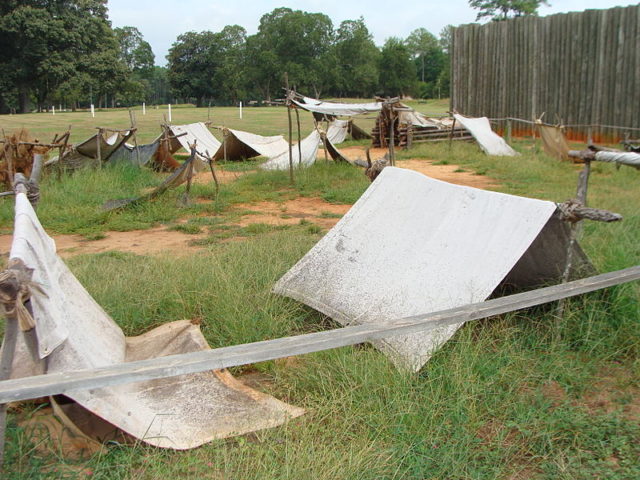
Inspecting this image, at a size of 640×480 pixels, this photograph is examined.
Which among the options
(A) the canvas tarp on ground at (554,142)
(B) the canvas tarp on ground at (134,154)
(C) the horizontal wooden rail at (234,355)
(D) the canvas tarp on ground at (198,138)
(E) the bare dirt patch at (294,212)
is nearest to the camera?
(C) the horizontal wooden rail at (234,355)

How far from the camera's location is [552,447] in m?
2.40

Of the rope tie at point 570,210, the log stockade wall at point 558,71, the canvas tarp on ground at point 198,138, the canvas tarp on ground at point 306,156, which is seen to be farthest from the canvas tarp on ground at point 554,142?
A: the rope tie at point 570,210

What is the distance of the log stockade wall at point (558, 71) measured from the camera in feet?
41.3

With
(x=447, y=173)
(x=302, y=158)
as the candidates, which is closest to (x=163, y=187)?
(x=302, y=158)

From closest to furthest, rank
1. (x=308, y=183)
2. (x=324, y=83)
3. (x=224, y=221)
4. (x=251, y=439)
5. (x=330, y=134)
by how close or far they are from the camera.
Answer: (x=251, y=439), (x=224, y=221), (x=308, y=183), (x=330, y=134), (x=324, y=83)

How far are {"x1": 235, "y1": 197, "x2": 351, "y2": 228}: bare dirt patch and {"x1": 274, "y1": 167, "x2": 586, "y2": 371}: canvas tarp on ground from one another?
3075 millimetres

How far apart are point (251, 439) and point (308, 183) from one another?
25.3ft

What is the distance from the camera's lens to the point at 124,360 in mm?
2988

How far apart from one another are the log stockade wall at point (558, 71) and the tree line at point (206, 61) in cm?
2914

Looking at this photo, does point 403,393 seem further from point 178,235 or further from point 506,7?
point 506,7

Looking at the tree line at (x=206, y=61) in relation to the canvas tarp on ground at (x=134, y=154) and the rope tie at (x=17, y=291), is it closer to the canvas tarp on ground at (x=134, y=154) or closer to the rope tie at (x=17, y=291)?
the canvas tarp on ground at (x=134, y=154)

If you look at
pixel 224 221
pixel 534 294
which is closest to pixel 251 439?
pixel 534 294

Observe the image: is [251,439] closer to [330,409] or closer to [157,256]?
[330,409]

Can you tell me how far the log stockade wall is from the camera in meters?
12.6
